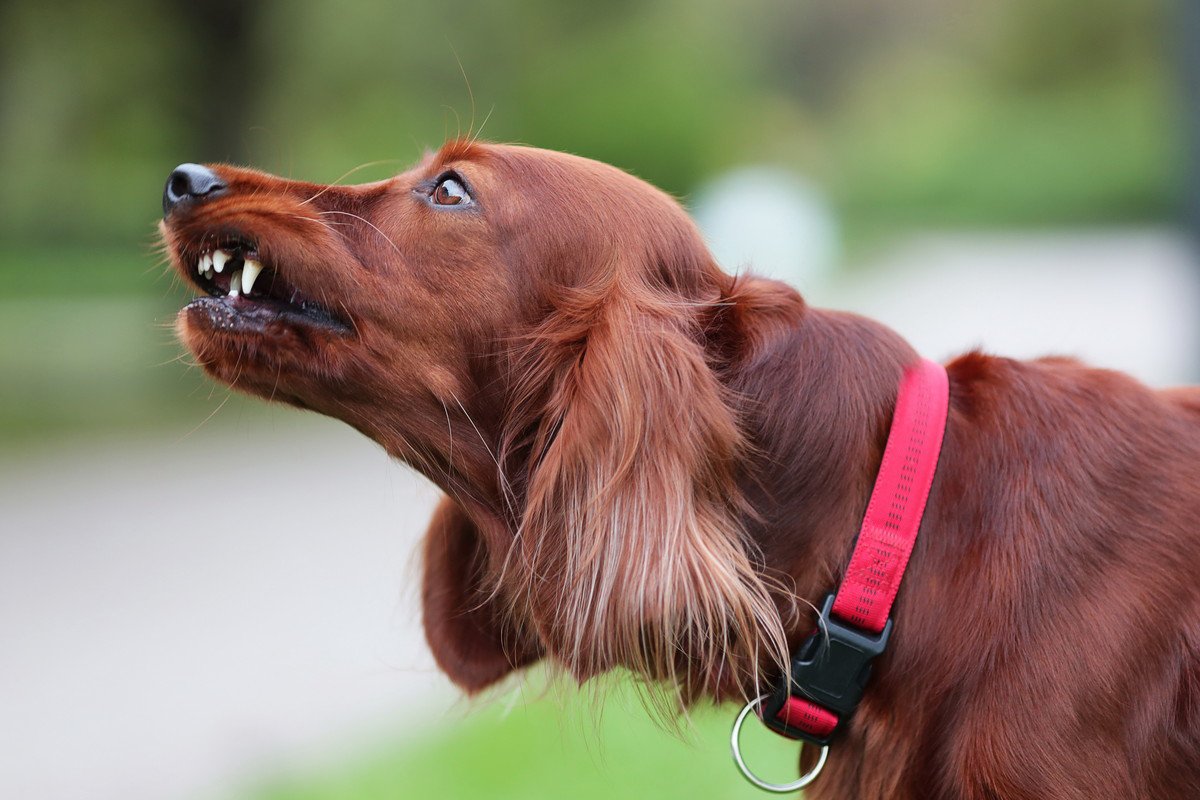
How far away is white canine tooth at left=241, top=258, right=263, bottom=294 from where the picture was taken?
2.52 meters

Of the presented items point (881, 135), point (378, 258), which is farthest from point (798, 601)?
point (881, 135)

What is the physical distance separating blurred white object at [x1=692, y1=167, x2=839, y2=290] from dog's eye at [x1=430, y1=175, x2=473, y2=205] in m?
11.5

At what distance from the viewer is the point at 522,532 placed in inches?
95.5

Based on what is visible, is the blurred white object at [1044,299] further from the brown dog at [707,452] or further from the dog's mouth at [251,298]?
the dog's mouth at [251,298]

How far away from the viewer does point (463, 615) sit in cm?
288

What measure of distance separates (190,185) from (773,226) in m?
15.1

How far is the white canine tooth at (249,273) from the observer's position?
8.25 ft

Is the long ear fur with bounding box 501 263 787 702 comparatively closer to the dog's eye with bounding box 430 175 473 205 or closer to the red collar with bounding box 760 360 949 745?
the red collar with bounding box 760 360 949 745

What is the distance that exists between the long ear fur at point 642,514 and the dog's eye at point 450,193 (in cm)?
36

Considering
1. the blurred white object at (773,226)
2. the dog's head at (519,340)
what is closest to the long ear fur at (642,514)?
the dog's head at (519,340)

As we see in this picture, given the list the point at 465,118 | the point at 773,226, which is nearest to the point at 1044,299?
the point at 773,226

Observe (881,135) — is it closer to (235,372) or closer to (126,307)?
(126,307)

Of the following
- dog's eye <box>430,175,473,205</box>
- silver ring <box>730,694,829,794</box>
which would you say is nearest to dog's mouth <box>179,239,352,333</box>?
dog's eye <box>430,175,473,205</box>

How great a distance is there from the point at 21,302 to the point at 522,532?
15465mm
